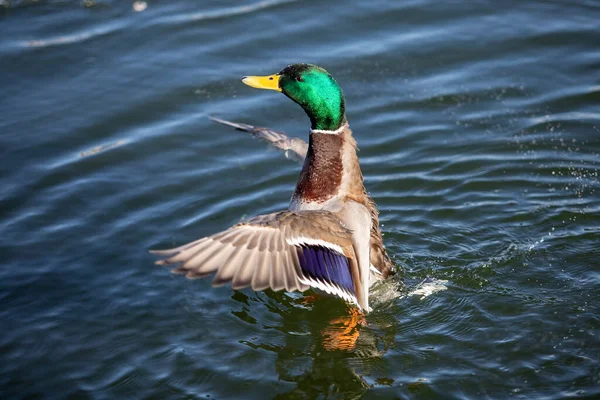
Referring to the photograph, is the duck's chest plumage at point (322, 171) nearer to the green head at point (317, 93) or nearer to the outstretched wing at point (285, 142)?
the green head at point (317, 93)

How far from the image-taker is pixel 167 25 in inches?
391

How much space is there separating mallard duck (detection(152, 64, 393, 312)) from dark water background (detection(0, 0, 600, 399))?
1.89ft

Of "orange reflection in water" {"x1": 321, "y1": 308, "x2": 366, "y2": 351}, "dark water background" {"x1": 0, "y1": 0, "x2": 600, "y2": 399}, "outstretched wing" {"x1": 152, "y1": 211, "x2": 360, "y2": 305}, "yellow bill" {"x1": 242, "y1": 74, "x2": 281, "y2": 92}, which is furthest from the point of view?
"yellow bill" {"x1": 242, "y1": 74, "x2": 281, "y2": 92}

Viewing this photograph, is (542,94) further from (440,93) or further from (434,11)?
(434,11)

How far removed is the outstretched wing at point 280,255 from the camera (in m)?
4.93

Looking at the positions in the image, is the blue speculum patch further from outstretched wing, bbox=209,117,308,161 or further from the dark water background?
outstretched wing, bbox=209,117,308,161

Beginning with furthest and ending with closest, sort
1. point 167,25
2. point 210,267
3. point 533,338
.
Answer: point 167,25 → point 533,338 → point 210,267

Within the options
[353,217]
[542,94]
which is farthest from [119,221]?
[542,94]

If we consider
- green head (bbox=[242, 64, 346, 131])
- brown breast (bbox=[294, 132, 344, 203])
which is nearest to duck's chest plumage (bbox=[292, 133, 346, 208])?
brown breast (bbox=[294, 132, 344, 203])

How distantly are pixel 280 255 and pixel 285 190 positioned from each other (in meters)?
2.29

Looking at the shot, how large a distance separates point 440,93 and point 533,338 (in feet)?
12.3

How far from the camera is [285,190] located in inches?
293

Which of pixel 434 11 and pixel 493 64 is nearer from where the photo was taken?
pixel 493 64

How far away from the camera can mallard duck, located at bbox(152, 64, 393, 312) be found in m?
5.01
